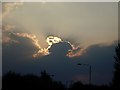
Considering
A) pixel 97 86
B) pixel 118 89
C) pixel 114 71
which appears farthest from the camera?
pixel 97 86

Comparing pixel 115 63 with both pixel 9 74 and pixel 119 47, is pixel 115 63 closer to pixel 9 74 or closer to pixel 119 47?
→ pixel 119 47

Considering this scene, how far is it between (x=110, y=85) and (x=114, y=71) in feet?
13.3

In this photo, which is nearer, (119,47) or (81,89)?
(119,47)

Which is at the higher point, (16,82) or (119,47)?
(119,47)

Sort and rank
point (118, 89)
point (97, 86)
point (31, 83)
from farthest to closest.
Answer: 1. point (31, 83)
2. point (97, 86)
3. point (118, 89)

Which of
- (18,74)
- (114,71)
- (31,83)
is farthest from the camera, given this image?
(18,74)

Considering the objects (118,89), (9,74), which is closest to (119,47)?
(118,89)

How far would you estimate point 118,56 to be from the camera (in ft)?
303

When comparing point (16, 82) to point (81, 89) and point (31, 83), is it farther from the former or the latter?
point (81, 89)

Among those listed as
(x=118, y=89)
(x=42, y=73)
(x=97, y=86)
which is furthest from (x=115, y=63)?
(x=42, y=73)

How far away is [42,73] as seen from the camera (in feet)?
630

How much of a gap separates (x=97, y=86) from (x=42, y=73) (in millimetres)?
76526

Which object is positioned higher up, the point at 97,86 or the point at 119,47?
the point at 119,47

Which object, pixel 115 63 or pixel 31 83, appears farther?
pixel 31 83
